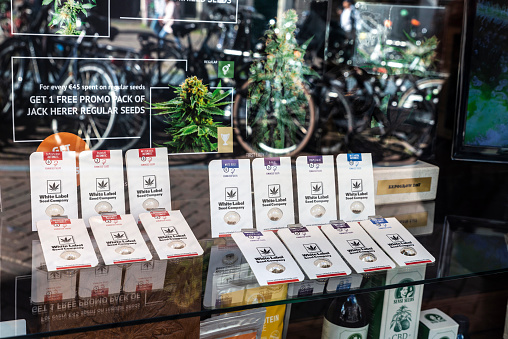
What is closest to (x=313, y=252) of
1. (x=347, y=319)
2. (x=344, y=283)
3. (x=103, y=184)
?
(x=344, y=283)

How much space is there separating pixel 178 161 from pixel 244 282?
1.43ft

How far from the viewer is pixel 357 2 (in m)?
1.49

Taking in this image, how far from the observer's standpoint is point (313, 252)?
1.05 metres

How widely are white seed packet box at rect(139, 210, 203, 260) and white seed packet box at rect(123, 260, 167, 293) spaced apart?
Result: 0.02 meters

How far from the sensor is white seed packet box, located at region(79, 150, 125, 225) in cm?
109

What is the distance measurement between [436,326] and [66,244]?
2.96ft

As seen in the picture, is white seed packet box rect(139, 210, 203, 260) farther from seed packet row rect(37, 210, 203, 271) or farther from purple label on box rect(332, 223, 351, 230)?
purple label on box rect(332, 223, 351, 230)

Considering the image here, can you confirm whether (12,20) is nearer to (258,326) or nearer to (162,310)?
(162,310)

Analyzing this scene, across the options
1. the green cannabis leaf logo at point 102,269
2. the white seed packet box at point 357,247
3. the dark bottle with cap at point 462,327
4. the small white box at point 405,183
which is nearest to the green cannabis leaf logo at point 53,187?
the green cannabis leaf logo at point 102,269

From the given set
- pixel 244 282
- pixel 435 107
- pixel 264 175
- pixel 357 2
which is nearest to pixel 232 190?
→ pixel 264 175

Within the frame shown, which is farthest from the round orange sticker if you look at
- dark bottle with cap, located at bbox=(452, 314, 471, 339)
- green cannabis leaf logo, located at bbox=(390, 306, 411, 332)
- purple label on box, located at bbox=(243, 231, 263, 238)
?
dark bottle with cap, located at bbox=(452, 314, 471, 339)

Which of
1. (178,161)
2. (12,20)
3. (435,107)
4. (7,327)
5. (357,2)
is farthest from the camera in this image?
(435,107)

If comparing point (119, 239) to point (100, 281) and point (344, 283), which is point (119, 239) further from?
point (344, 283)

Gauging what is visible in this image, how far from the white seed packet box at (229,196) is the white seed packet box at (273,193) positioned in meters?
0.02
